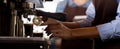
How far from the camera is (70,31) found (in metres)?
1.06

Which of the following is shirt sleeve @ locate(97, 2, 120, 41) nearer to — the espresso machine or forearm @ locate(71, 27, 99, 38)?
forearm @ locate(71, 27, 99, 38)

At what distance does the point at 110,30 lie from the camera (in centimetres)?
100

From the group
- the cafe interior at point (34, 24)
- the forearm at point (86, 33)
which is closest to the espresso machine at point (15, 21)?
the cafe interior at point (34, 24)

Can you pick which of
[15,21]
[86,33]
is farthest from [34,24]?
[86,33]

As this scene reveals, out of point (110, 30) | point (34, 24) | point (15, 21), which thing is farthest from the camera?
point (15, 21)

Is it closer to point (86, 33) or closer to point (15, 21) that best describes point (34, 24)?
point (15, 21)

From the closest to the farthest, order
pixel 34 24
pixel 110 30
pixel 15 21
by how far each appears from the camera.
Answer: pixel 110 30
pixel 34 24
pixel 15 21

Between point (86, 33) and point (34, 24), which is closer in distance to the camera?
point (86, 33)

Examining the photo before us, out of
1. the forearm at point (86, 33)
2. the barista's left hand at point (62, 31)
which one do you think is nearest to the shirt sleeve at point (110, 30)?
the forearm at point (86, 33)

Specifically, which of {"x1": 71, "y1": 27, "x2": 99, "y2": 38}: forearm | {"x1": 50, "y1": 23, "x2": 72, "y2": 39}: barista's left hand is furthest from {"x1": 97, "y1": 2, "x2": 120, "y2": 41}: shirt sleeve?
{"x1": 50, "y1": 23, "x2": 72, "y2": 39}: barista's left hand

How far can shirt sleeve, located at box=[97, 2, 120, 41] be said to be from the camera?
0.99 meters

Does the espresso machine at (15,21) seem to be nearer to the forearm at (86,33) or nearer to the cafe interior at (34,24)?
the cafe interior at (34,24)

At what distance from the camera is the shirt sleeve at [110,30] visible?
3.26 feet

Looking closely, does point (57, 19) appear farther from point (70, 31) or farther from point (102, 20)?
point (102, 20)
